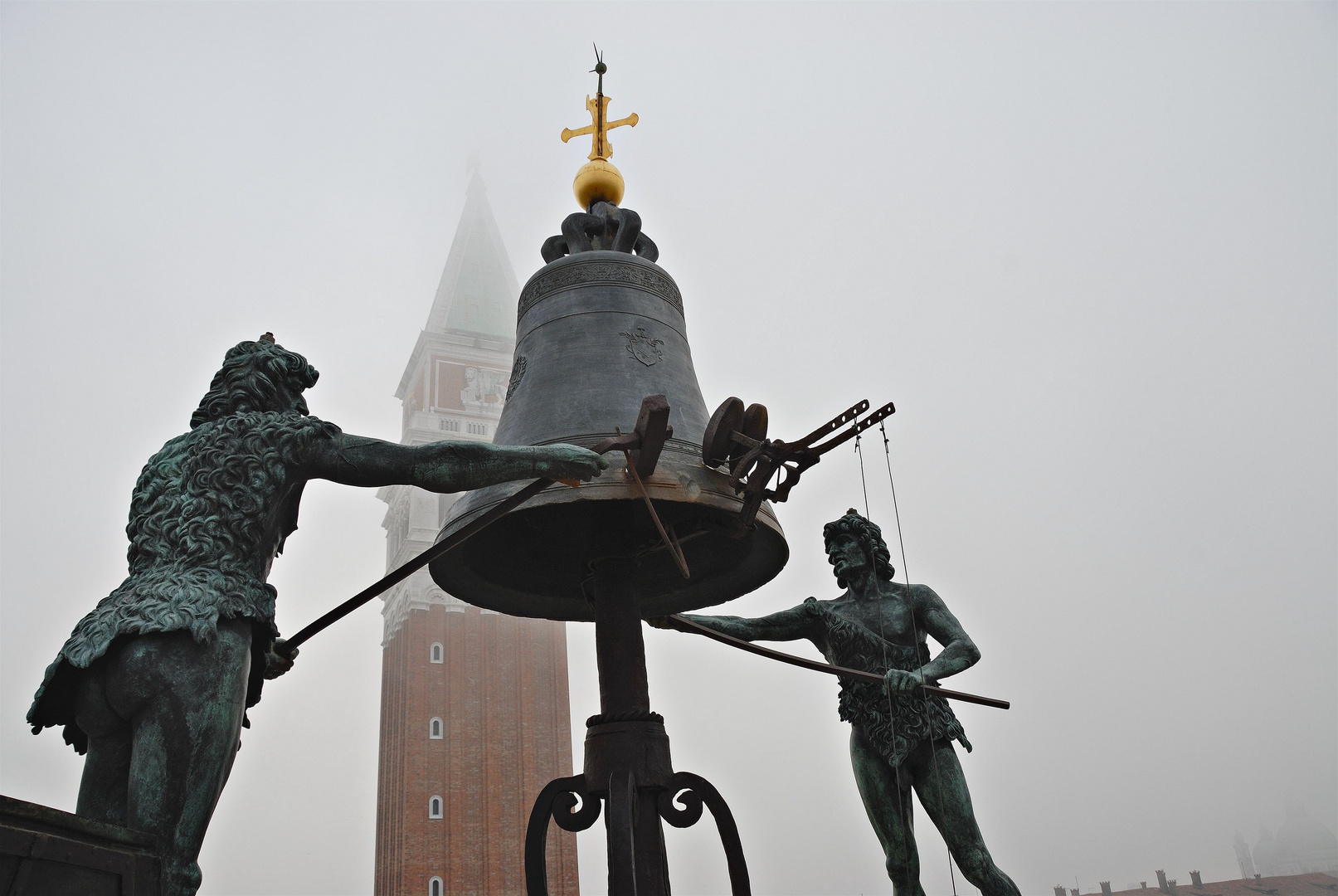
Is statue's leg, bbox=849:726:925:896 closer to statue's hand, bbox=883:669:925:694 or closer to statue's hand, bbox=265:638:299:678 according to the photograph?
statue's hand, bbox=883:669:925:694

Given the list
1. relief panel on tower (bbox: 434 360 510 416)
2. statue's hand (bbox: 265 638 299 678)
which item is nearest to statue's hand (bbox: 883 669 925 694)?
statue's hand (bbox: 265 638 299 678)

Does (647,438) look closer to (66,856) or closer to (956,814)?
(956,814)

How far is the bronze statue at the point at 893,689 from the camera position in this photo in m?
3.87

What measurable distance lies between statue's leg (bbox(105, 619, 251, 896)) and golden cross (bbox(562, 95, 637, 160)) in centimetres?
349

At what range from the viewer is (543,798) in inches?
144

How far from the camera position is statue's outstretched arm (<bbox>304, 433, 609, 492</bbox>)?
9.25 feet

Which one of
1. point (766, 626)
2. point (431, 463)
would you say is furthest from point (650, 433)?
point (766, 626)

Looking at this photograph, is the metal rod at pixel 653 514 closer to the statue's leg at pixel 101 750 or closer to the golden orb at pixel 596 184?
the statue's leg at pixel 101 750

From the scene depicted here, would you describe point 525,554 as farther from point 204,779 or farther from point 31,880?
point 31,880

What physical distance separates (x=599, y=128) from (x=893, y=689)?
320 centimetres

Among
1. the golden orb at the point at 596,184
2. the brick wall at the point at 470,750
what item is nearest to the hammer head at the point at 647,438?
the golden orb at the point at 596,184

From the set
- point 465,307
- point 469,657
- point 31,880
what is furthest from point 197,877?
point 465,307

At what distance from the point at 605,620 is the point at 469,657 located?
3677cm

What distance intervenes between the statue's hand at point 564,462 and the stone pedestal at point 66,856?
1.34 meters
